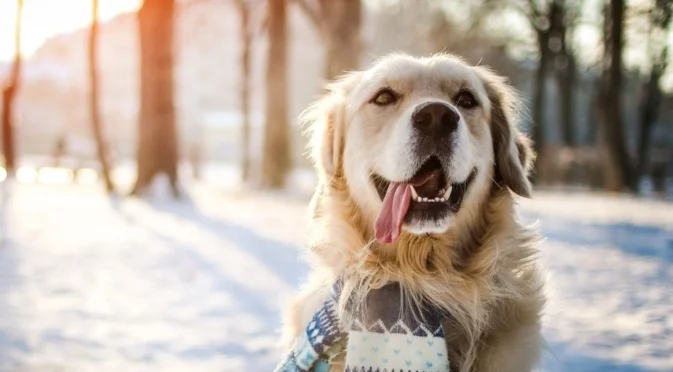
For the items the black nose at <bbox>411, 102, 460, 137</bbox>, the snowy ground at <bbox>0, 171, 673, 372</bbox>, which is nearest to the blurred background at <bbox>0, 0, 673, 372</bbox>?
the snowy ground at <bbox>0, 171, 673, 372</bbox>

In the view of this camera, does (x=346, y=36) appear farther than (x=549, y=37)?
No

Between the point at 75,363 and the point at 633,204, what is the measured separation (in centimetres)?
1243

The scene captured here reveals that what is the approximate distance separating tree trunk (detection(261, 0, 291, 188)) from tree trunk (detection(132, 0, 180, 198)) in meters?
3.36

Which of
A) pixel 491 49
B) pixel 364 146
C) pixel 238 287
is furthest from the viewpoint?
pixel 491 49

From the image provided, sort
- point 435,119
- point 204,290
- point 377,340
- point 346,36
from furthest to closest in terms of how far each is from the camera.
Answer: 1. point 346,36
2. point 204,290
3. point 435,119
4. point 377,340

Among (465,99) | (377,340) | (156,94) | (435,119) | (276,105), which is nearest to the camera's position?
(377,340)

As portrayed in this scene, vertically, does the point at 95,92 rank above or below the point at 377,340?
above

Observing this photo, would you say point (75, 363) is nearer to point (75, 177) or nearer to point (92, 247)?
point (92, 247)

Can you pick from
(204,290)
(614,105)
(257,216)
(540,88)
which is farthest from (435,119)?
(540,88)

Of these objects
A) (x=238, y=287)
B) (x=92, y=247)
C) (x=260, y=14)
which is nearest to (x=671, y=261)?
(x=238, y=287)

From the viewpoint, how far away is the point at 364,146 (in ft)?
9.47

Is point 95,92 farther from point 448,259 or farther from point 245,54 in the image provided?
point 448,259

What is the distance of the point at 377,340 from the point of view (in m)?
2.23

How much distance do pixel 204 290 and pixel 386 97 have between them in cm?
310
